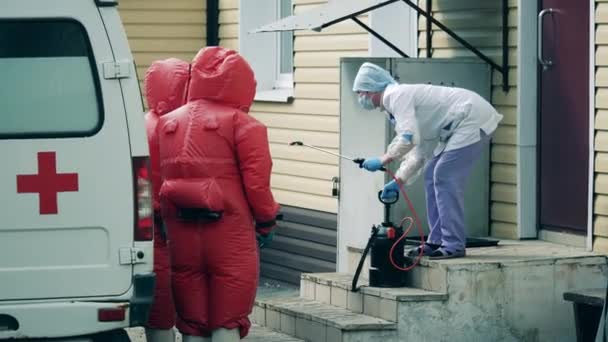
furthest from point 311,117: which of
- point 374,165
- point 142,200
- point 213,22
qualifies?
point 142,200

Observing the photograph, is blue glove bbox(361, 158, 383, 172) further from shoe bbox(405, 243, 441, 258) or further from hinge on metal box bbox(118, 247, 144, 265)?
hinge on metal box bbox(118, 247, 144, 265)

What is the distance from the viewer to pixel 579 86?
1062 cm

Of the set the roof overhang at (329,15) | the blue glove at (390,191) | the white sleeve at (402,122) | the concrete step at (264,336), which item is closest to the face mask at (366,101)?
the white sleeve at (402,122)

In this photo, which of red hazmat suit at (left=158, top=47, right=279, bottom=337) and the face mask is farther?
the face mask

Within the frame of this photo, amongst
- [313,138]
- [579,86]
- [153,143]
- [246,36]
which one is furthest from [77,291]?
[246,36]

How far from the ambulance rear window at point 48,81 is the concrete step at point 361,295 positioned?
2.92 m

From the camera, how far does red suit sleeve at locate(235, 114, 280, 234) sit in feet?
28.1

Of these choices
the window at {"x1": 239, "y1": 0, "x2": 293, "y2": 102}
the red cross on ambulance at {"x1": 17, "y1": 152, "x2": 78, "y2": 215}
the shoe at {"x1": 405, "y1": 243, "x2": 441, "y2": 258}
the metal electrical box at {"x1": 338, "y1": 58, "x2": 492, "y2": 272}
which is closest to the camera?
the red cross on ambulance at {"x1": 17, "y1": 152, "x2": 78, "y2": 215}

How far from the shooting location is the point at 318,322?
10008 millimetres

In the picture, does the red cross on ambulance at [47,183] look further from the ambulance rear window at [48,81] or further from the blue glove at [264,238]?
the blue glove at [264,238]

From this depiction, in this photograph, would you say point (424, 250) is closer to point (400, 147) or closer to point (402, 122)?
point (400, 147)

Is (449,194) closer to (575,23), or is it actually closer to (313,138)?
(575,23)

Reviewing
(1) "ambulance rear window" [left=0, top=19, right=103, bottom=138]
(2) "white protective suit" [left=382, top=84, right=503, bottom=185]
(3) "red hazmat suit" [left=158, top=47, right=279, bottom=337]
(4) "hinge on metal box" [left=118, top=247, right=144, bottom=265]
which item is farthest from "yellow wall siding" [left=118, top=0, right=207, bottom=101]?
(4) "hinge on metal box" [left=118, top=247, right=144, bottom=265]

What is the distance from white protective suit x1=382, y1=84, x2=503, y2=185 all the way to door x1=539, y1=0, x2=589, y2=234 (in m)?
0.83
